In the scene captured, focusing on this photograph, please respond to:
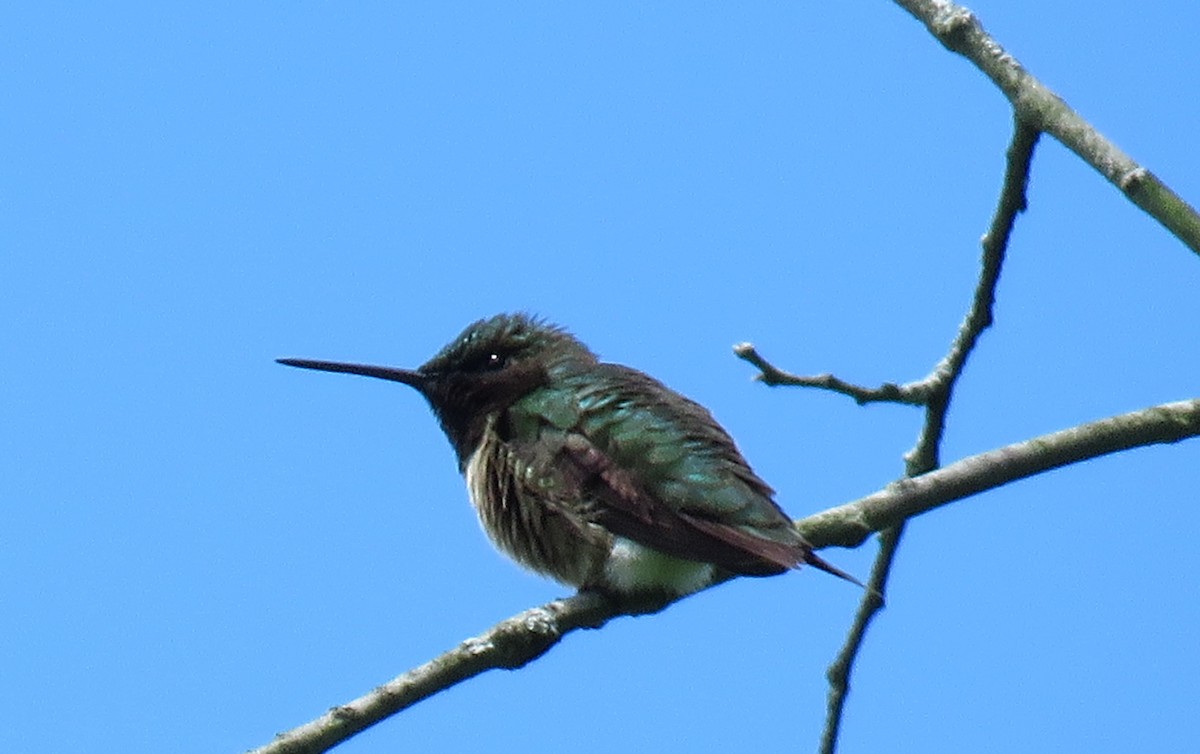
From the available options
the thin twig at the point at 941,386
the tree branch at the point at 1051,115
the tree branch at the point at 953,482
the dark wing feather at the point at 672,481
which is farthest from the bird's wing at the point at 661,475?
the tree branch at the point at 1051,115

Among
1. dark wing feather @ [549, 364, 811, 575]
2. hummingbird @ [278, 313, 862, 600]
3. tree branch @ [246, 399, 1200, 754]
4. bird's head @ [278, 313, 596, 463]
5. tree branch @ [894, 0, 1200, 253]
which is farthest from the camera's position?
bird's head @ [278, 313, 596, 463]

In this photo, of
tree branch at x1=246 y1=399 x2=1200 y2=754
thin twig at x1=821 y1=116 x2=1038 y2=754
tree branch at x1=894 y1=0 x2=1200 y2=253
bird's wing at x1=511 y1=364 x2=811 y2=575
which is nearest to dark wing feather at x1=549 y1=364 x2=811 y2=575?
bird's wing at x1=511 y1=364 x2=811 y2=575

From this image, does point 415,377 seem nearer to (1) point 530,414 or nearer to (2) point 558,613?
(1) point 530,414

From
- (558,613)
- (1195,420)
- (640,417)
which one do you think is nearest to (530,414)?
(640,417)

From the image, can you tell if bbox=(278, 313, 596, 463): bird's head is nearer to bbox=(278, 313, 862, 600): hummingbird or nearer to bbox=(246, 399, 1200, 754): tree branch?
→ bbox=(278, 313, 862, 600): hummingbird

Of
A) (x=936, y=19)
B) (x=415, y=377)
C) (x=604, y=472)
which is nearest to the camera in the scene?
(x=936, y=19)

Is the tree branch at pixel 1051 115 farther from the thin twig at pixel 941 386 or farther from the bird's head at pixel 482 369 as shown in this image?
the bird's head at pixel 482 369

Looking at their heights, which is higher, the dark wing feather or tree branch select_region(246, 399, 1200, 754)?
the dark wing feather
